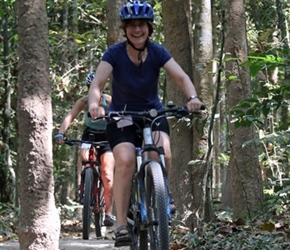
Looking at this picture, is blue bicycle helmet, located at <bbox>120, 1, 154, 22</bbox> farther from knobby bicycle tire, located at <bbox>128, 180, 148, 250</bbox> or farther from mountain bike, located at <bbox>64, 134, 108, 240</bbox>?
mountain bike, located at <bbox>64, 134, 108, 240</bbox>

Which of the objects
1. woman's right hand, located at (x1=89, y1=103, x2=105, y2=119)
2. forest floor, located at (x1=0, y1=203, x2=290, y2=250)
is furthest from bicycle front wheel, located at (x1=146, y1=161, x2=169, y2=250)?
forest floor, located at (x1=0, y1=203, x2=290, y2=250)

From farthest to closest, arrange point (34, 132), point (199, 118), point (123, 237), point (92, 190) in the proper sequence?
point (92, 190) < point (199, 118) < point (34, 132) < point (123, 237)

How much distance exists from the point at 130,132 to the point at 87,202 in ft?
12.8

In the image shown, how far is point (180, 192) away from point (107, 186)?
1.04 metres

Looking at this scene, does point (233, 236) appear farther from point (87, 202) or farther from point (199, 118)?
point (87, 202)

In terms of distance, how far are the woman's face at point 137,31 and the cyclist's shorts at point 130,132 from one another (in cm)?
66

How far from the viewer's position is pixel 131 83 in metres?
5.49

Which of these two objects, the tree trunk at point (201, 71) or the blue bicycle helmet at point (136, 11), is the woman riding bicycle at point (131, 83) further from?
the tree trunk at point (201, 71)

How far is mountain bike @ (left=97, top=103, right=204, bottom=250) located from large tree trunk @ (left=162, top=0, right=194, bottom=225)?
3.40 m

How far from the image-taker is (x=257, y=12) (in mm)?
15578

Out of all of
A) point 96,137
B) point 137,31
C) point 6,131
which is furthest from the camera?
point 6,131

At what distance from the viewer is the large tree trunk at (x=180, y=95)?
8891 millimetres

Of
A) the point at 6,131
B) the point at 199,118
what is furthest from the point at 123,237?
Answer: the point at 6,131

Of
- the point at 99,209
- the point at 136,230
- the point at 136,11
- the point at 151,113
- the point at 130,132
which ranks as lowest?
the point at 136,230
